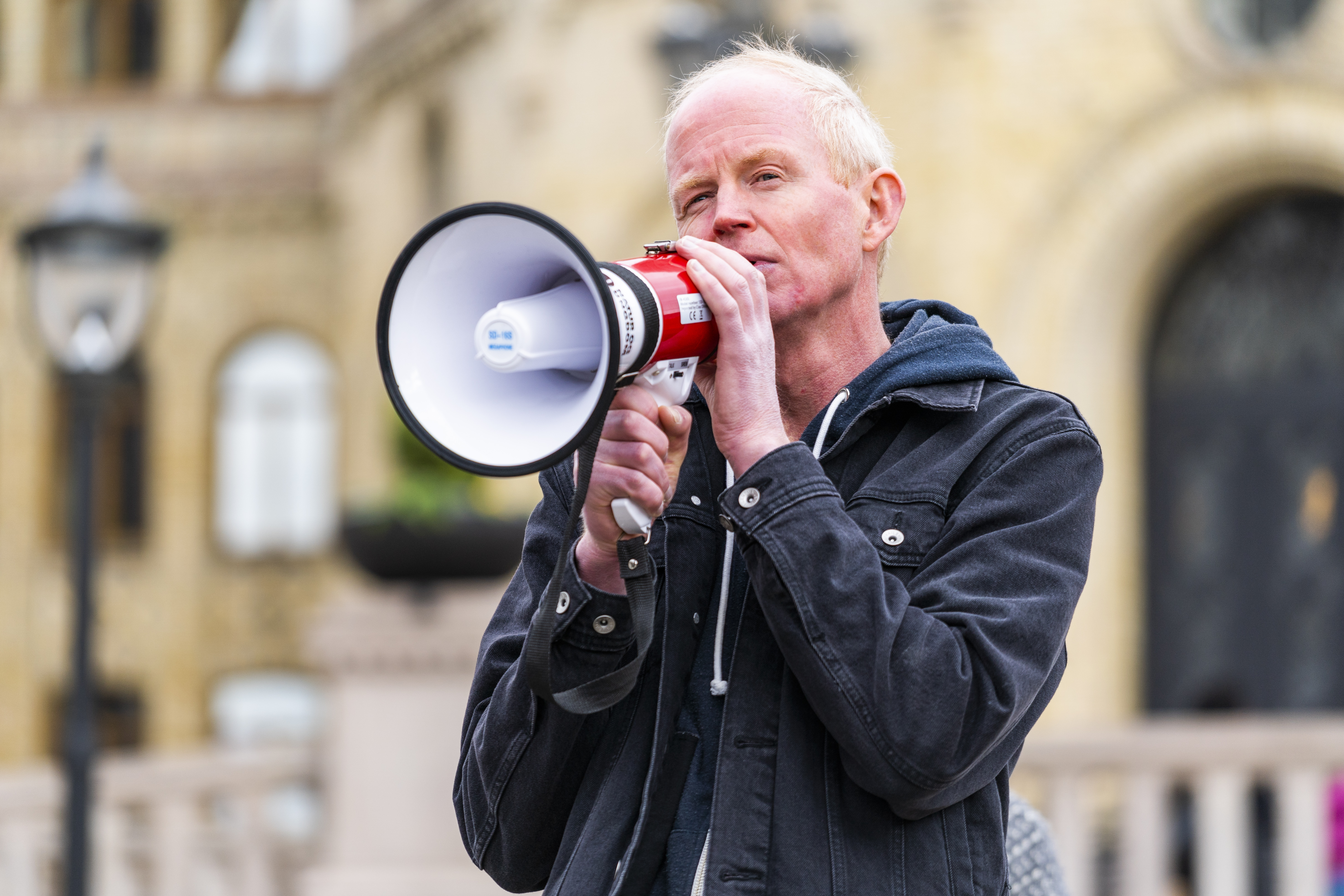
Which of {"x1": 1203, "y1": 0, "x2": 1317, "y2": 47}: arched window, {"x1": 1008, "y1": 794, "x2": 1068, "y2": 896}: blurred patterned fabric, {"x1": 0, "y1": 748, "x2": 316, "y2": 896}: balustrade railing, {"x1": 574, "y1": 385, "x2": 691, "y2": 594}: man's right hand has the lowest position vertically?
{"x1": 0, "y1": 748, "x2": 316, "y2": 896}: balustrade railing

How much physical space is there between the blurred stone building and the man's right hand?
5.67m

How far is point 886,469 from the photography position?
190 centimetres

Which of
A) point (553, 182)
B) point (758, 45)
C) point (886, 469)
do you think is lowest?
point (886, 469)

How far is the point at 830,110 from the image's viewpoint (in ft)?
6.41

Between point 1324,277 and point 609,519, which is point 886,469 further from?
point 1324,277

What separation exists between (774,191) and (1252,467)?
1020cm

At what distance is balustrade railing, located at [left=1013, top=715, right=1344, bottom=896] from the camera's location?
5.93 metres

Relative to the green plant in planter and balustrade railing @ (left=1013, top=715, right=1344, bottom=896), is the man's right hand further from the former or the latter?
the green plant in planter

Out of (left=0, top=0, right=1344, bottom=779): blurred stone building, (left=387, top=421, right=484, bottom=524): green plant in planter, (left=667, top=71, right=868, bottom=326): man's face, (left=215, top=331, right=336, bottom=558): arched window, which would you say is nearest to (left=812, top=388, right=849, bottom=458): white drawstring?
(left=667, top=71, right=868, bottom=326): man's face

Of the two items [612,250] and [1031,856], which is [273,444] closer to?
[612,250]

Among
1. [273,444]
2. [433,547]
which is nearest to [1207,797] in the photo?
[433,547]

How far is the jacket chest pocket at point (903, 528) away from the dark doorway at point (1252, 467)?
9.79m

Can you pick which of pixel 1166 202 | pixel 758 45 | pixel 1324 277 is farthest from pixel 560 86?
pixel 758 45

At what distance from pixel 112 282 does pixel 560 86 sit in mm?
7852
